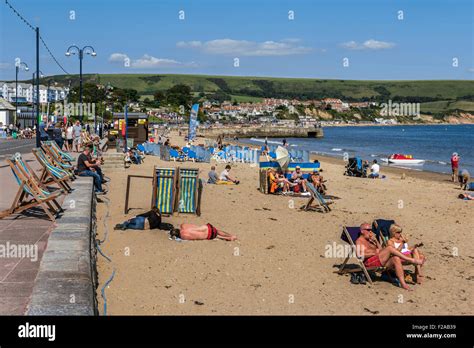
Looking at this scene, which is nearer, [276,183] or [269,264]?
[269,264]

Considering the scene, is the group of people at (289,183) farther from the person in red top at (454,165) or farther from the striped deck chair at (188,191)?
the person in red top at (454,165)

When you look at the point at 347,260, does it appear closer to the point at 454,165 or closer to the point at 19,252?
the point at 19,252

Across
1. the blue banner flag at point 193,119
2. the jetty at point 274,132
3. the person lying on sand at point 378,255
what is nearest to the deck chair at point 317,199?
the person lying on sand at point 378,255

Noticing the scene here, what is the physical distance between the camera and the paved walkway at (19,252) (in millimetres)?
4836

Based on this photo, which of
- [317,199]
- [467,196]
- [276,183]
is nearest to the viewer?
[317,199]

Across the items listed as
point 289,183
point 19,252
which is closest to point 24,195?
point 19,252

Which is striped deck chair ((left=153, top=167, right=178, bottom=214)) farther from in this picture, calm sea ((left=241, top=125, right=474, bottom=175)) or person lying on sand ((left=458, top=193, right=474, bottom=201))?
calm sea ((left=241, top=125, right=474, bottom=175))

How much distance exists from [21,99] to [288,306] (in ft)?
346

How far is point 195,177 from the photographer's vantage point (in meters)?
11.4

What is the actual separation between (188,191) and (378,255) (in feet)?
16.4

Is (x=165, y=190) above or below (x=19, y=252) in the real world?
above

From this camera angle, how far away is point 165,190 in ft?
36.9

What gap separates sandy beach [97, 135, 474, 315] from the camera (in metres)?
6.35

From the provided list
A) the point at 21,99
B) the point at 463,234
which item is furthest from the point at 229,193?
the point at 21,99
